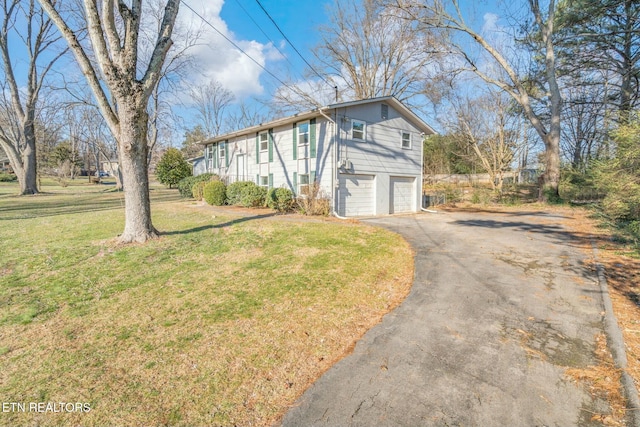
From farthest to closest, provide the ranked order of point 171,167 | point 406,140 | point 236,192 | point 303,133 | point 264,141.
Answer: point 171,167 < point 264,141 < point 406,140 < point 236,192 < point 303,133

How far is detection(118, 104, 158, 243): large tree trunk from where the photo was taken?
6148 millimetres

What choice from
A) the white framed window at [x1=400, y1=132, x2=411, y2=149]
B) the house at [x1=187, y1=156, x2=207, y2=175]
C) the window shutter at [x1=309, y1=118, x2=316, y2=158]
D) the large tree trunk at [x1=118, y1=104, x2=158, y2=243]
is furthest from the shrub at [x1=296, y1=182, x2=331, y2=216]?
the house at [x1=187, y1=156, x2=207, y2=175]

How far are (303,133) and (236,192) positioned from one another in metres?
4.77

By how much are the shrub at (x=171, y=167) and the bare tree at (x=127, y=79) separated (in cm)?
2511

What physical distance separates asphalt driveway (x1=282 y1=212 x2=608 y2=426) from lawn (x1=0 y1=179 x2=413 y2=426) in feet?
1.10

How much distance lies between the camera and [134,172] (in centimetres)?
639

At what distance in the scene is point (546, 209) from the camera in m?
15.5

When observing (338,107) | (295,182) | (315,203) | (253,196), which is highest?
(338,107)

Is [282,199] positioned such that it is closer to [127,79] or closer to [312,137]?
[312,137]

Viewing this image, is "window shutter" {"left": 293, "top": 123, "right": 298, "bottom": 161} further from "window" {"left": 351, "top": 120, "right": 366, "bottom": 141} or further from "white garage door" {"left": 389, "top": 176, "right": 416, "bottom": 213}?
"white garage door" {"left": 389, "top": 176, "right": 416, "bottom": 213}

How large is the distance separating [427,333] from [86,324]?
3986mm

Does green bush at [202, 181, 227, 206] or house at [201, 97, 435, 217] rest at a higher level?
house at [201, 97, 435, 217]

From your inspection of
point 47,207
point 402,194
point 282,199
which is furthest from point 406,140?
point 47,207

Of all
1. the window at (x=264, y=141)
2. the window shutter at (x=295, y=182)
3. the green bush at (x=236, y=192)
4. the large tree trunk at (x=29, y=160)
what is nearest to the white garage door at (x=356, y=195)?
the window shutter at (x=295, y=182)
